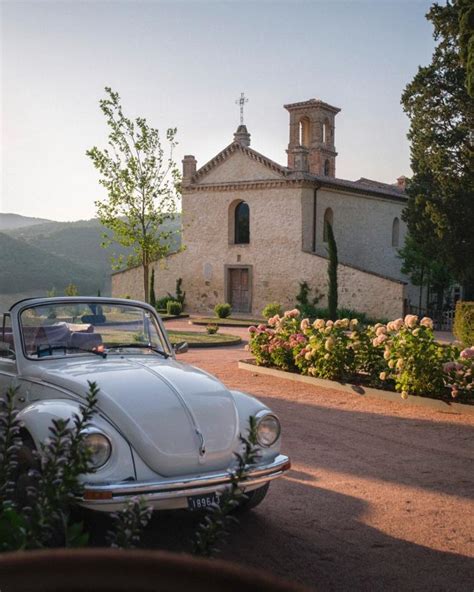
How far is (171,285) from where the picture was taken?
34562mm

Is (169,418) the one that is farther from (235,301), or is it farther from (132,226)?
(235,301)

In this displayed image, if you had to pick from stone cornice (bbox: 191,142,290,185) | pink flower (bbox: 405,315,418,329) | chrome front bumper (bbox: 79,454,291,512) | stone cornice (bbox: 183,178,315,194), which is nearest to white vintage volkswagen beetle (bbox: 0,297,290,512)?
chrome front bumper (bbox: 79,454,291,512)

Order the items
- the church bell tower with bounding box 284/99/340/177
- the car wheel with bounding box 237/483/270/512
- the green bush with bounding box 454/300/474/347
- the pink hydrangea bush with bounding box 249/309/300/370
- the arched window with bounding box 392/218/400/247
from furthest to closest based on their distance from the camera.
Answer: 1. the church bell tower with bounding box 284/99/340/177
2. the arched window with bounding box 392/218/400/247
3. the green bush with bounding box 454/300/474/347
4. the pink hydrangea bush with bounding box 249/309/300/370
5. the car wheel with bounding box 237/483/270/512

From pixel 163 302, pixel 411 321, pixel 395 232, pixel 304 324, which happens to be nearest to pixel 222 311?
pixel 163 302

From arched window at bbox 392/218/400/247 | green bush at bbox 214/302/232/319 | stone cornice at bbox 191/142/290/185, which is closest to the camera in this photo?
green bush at bbox 214/302/232/319

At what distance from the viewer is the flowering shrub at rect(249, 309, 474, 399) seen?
395 inches

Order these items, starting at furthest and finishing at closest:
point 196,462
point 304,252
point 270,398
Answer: point 304,252, point 270,398, point 196,462

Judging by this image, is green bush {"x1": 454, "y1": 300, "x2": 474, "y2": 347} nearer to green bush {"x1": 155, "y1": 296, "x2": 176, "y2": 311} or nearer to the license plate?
green bush {"x1": 155, "y1": 296, "x2": 176, "y2": 311}

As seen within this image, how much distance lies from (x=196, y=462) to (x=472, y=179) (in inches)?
869

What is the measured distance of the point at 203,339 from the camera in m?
20.1

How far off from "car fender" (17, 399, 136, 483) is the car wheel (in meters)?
1.24

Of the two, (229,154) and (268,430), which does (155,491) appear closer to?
(268,430)

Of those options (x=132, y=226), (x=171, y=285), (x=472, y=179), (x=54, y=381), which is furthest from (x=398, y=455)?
(x=171, y=285)

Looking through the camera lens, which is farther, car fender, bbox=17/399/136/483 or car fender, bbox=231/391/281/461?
car fender, bbox=231/391/281/461
